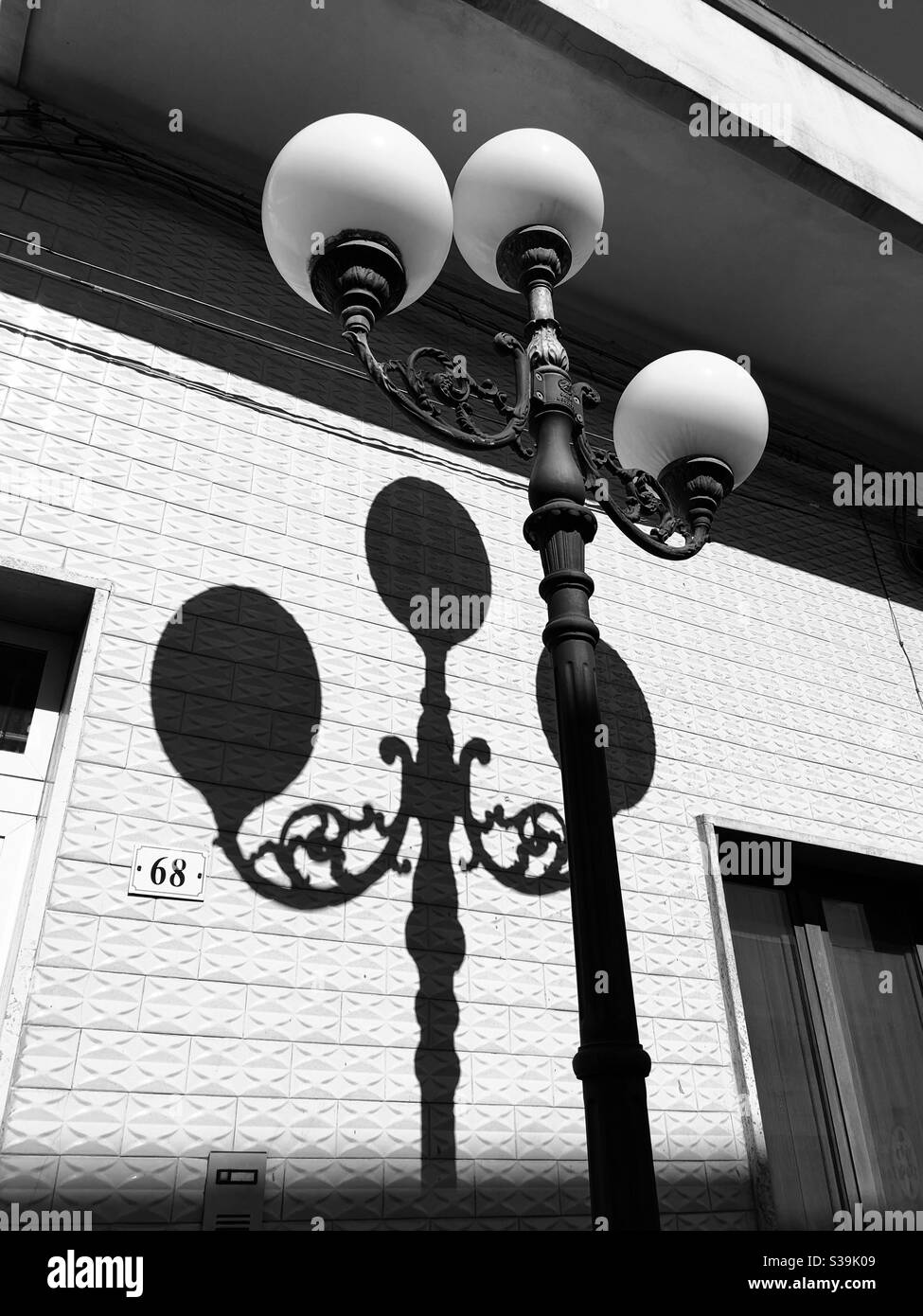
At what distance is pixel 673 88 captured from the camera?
8.78ft

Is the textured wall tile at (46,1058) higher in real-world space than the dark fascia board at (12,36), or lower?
lower

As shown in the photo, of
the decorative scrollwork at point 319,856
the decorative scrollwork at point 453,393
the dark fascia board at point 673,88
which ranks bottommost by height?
the decorative scrollwork at point 319,856

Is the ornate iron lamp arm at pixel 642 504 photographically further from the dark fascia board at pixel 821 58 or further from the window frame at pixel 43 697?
the dark fascia board at pixel 821 58

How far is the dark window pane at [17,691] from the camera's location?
1949mm

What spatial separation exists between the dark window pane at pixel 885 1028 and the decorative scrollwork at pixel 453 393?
185 cm

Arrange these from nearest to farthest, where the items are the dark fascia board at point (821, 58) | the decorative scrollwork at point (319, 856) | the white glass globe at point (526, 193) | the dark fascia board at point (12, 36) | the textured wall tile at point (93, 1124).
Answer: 1. the textured wall tile at point (93, 1124)
2. the white glass globe at point (526, 193)
3. the decorative scrollwork at point (319, 856)
4. the dark fascia board at point (12, 36)
5. the dark fascia board at point (821, 58)

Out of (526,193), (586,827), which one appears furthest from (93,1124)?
(526,193)

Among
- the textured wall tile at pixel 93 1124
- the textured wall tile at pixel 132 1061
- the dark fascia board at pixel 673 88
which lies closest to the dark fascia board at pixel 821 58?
the dark fascia board at pixel 673 88

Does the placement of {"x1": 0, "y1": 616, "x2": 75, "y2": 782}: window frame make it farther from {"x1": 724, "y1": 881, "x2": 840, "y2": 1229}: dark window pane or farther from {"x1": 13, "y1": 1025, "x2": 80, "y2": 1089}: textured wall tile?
{"x1": 724, "y1": 881, "x2": 840, "y2": 1229}: dark window pane

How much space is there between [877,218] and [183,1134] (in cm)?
312

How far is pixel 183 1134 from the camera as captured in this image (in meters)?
1.63

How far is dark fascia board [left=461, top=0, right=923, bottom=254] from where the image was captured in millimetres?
2529

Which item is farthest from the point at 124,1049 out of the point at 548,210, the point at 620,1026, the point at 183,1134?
the point at 548,210

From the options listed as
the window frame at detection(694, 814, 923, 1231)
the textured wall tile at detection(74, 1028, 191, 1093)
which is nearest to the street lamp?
the textured wall tile at detection(74, 1028, 191, 1093)
